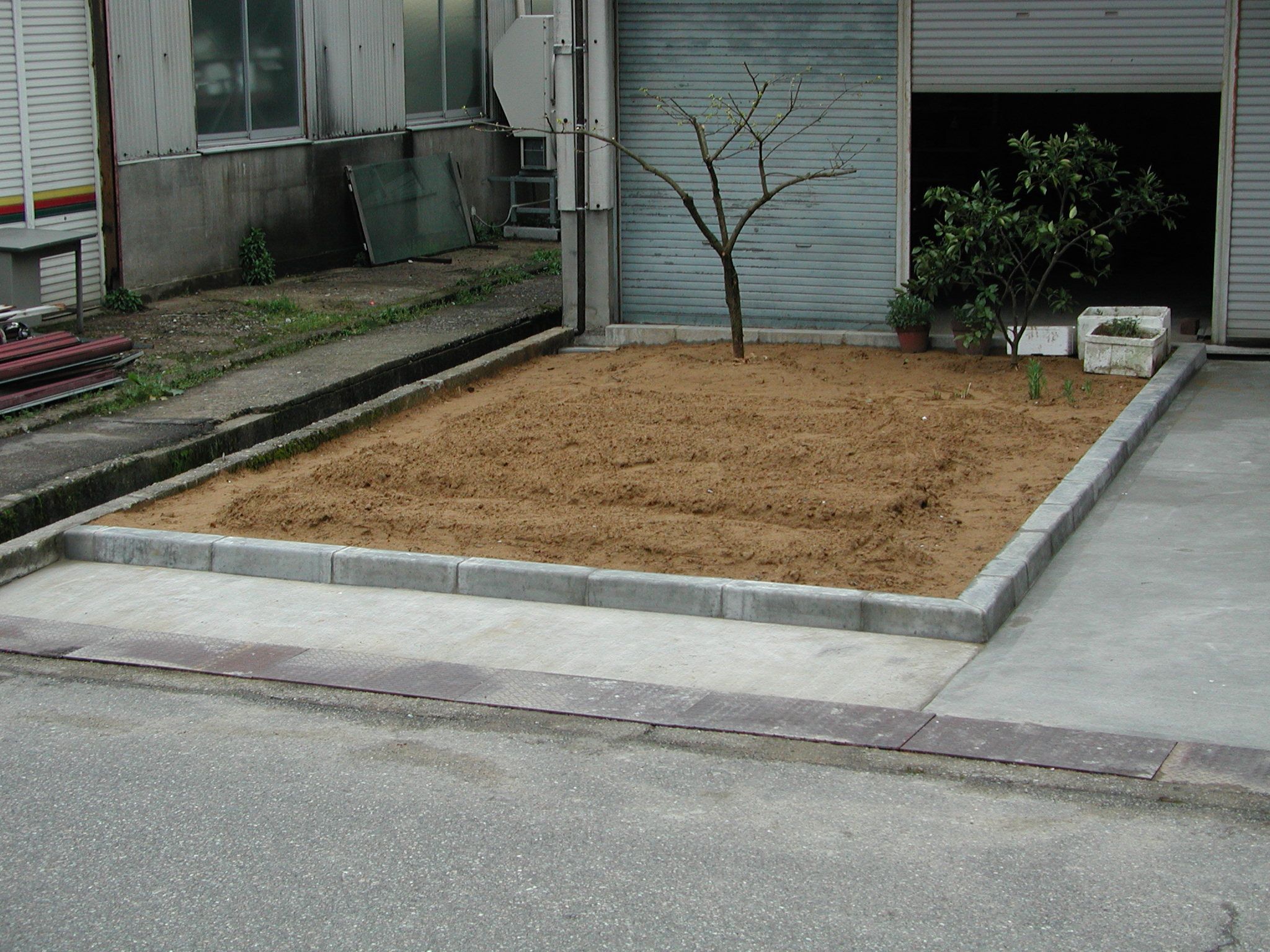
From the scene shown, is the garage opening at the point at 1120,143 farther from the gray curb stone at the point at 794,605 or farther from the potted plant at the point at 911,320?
the gray curb stone at the point at 794,605

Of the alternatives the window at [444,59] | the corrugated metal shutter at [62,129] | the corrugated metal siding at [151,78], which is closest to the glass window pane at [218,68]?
the corrugated metal siding at [151,78]

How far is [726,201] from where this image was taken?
1359 cm

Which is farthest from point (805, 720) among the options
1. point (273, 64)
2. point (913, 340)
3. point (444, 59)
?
point (444, 59)

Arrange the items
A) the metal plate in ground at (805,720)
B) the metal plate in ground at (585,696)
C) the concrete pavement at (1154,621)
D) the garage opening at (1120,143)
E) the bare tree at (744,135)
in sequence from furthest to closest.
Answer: the garage opening at (1120,143) → the bare tree at (744,135) → the metal plate in ground at (585,696) → the concrete pavement at (1154,621) → the metal plate in ground at (805,720)

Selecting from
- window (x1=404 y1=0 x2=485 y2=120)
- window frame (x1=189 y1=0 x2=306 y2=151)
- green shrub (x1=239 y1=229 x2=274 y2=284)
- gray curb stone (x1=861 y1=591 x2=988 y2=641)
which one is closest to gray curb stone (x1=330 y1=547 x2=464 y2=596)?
gray curb stone (x1=861 y1=591 x2=988 y2=641)

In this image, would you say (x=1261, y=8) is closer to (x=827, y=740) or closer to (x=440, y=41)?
(x=827, y=740)

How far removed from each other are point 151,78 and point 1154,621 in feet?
38.7

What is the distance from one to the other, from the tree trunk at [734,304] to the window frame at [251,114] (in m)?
6.54

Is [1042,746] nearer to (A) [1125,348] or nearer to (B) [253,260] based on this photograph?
(A) [1125,348]

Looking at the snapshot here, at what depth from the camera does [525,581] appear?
740cm

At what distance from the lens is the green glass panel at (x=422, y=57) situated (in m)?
19.8

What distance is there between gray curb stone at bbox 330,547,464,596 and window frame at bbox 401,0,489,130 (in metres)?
12.9

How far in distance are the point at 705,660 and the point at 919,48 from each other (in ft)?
25.8

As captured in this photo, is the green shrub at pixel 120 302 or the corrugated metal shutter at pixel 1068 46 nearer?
the corrugated metal shutter at pixel 1068 46
